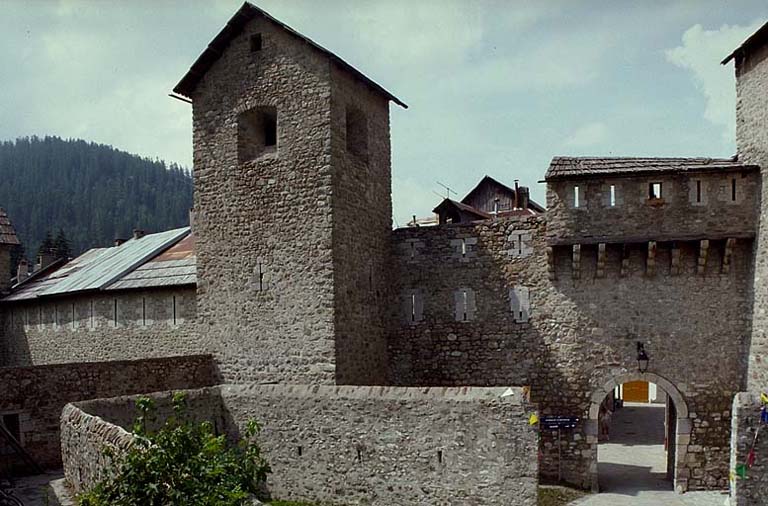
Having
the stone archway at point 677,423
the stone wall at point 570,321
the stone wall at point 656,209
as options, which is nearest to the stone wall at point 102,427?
the stone wall at point 570,321

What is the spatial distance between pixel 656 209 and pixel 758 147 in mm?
2432

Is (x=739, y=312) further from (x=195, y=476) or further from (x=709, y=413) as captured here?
(x=195, y=476)

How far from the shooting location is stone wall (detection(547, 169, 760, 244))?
1623 cm

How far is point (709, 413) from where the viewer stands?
16.5 m

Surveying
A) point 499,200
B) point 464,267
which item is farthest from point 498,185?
point 464,267

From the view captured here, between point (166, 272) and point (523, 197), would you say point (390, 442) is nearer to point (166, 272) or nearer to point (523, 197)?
point (166, 272)

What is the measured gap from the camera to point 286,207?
1708cm

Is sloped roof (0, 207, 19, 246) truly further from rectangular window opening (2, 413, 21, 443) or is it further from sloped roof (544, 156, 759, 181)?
sloped roof (544, 156, 759, 181)

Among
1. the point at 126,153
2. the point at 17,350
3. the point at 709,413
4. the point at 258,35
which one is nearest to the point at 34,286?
the point at 17,350

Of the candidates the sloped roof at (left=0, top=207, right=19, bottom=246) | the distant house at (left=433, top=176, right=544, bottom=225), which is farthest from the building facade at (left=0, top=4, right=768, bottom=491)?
the distant house at (left=433, top=176, right=544, bottom=225)

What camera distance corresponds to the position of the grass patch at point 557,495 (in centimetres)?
1575

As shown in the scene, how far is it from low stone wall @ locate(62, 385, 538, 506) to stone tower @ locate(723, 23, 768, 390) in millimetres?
6296

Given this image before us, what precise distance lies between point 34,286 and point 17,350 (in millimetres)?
2587

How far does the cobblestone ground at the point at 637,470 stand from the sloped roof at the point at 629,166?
23.0 feet
